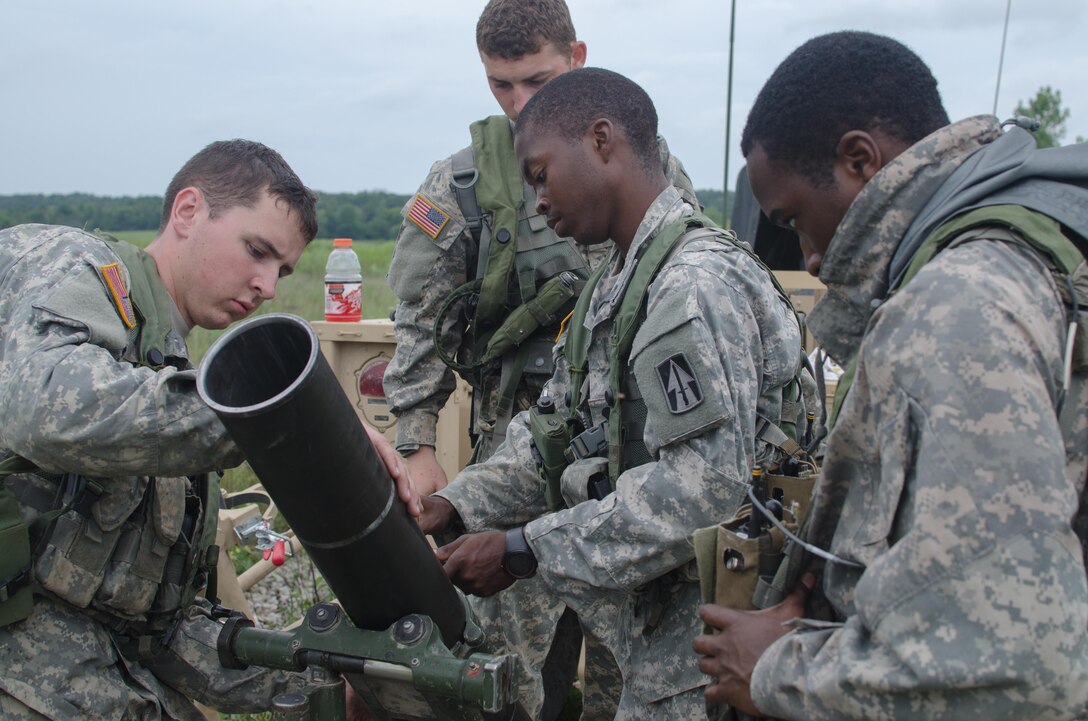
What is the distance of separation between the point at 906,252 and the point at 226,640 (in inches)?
73.9

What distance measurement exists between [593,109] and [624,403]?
90 cm

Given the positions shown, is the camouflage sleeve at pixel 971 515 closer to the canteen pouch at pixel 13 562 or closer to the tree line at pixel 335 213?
the canteen pouch at pixel 13 562

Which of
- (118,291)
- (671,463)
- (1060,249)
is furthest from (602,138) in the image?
(1060,249)

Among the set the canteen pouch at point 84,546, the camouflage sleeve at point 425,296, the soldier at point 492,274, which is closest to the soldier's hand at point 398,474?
the canteen pouch at point 84,546

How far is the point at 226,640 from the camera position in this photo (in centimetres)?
260

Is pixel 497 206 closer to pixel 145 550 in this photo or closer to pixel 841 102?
pixel 145 550

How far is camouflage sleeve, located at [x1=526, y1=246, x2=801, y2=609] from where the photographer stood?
2.50m

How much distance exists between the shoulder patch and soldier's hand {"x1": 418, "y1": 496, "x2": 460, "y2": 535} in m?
0.97

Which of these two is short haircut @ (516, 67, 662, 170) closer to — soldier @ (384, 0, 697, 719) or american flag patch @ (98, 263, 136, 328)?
soldier @ (384, 0, 697, 719)

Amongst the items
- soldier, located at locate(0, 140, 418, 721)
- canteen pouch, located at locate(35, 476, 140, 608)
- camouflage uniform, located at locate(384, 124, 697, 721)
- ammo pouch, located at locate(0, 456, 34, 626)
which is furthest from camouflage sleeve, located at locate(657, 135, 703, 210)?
ammo pouch, located at locate(0, 456, 34, 626)

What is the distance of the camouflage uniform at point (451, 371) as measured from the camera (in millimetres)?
3771

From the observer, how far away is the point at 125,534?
108 inches

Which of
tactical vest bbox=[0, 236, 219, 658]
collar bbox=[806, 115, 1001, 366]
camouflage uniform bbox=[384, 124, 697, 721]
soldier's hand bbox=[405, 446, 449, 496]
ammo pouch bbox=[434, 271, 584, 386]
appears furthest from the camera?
soldier's hand bbox=[405, 446, 449, 496]

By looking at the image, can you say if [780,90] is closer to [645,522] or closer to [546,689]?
[645,522]
